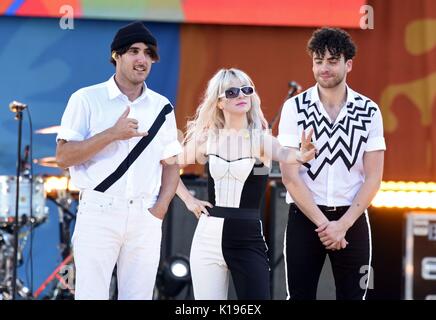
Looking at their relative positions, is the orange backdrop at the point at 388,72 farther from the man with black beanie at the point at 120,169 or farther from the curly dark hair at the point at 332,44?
the man with black beanie at the point at 120,169

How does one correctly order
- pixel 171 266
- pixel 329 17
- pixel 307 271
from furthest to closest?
pixel 329 17, pixel 171 266, pixel 307 271

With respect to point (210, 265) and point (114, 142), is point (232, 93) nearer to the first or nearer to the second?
point (114, 142)

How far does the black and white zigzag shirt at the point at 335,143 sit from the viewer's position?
512 centimetres

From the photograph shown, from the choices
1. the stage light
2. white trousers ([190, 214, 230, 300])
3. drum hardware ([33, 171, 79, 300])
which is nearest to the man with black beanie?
white trousers ([190, 214, 230, 300])

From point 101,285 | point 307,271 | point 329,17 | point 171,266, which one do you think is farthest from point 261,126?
point 329,17

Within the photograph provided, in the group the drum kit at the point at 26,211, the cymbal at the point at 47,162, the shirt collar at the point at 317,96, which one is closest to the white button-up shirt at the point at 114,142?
the shirt collar at the point at 317,96

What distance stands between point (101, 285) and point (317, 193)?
121cm

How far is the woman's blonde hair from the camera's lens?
5.20m

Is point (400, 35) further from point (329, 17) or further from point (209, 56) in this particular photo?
point (209, 56)

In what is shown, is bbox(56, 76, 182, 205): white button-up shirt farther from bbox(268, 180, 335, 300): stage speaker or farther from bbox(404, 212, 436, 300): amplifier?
bbox(404, 212, 436, 300): amplifier

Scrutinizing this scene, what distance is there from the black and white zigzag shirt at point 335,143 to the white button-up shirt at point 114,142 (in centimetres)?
75

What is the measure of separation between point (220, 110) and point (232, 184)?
18.1 inches

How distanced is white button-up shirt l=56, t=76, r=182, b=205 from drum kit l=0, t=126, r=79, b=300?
8.14 feet

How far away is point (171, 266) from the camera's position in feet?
24.1
